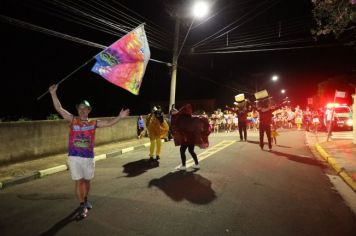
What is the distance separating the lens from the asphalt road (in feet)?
17.3

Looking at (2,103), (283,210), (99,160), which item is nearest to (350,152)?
(283,210)

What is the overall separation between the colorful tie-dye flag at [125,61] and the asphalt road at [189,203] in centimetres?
222

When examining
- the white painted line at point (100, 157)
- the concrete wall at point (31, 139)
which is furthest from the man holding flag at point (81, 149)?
the white painted line at point (100, 157)

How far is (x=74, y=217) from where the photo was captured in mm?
5816

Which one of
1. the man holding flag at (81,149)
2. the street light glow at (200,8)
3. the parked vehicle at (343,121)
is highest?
the street light glow at (200,8)

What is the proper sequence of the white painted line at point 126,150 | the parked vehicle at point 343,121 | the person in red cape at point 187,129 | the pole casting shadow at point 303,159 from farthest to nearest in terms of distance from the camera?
the parked vehicle at point 343,121 < the white painted line at point 126,150 < the pole casting shadow at point 303,159 < the person in red cape at point 187,129

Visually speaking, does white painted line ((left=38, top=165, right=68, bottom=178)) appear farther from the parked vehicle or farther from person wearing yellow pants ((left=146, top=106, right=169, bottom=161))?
the parked vehicle

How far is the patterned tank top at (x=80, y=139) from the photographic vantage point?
5.82m

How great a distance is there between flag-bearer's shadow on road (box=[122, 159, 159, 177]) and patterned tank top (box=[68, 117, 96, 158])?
3564 mm

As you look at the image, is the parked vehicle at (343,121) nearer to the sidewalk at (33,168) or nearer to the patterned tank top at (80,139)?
the sidewalk at (33,168)

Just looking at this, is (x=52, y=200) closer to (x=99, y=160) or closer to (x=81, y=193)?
(x=81, y=193)

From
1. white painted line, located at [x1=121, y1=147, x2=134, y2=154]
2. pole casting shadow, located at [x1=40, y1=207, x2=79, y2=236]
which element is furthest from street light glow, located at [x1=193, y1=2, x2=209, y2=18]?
pole casting shadow, located at [x1=40, y1=207, x2=79, y2=236]

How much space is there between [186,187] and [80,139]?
2.79 meters

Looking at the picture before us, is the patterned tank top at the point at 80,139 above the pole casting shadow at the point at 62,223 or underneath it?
above
